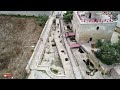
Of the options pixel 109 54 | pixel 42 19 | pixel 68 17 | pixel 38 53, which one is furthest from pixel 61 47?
pixel 42 19

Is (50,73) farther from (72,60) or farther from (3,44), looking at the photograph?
(3,44)

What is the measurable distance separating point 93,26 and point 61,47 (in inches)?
141

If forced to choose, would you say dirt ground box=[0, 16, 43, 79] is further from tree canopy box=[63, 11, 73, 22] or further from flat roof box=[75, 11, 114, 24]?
flat roof box=[75, 11, 114, 24]

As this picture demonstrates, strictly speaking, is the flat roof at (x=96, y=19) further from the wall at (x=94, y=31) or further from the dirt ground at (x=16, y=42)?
the dirt ground at (x=16, y=42)

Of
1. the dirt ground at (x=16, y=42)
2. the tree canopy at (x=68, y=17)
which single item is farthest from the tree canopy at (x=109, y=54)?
the tree canopy at (x=68, y=17)

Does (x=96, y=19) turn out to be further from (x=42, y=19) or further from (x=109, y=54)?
(x=42, y=19)

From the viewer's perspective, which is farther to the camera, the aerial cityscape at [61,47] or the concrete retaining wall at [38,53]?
the concrete retaining wall at [38,53]

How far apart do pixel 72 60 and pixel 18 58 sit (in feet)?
16.2

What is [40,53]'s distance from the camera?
58.6ft

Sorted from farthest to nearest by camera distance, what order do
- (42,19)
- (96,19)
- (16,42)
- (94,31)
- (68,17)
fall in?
(42,19), (68,17), (16,42), (94,31), (96,19)

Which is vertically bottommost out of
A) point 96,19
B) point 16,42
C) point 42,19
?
point 16,42

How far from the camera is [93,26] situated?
18.3m

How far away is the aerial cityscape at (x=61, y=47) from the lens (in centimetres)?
1556
